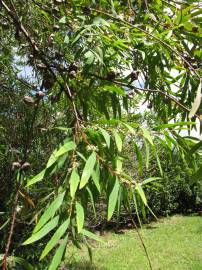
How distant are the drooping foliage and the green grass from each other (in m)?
4.72

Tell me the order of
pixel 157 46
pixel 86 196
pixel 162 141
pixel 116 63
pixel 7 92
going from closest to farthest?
pixel 86 196
pixel 162 141
pixel 157 46
pixel 116 63
pixel 7 92

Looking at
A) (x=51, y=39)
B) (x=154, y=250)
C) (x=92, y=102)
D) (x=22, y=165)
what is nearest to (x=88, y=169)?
(x=22, y=165)

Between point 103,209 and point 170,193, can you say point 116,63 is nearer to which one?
point 103,209

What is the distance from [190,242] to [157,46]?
8.23 m

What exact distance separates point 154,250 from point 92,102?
285 inches

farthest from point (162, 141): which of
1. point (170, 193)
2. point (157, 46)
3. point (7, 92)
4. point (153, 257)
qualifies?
point (170, 193)

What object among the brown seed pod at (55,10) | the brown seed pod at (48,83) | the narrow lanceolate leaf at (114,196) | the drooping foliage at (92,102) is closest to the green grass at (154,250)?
the drooping foliage at (92,102)

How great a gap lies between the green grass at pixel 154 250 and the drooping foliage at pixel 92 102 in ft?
15.5

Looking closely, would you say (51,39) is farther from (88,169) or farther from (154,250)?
(154,250)

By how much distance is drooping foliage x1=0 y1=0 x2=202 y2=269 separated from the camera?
1.19 meters

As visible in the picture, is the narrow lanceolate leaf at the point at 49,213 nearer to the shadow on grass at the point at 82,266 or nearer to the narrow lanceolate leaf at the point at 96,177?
the narrow lanceolate leaf at the point at 96,177

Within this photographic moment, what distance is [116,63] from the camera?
1.99 m

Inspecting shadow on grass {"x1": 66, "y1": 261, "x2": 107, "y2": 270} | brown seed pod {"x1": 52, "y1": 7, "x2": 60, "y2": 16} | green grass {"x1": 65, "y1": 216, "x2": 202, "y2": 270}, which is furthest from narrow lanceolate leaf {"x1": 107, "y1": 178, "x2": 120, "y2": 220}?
shadow on grass {"x1": 66, "y1": 261, "x2": 107, "y2": 270}

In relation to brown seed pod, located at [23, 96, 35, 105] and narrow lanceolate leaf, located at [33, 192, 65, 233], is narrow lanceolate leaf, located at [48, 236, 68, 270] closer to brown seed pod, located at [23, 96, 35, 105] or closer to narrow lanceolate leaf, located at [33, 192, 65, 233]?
narrow lanceolate leaf, located at [33, 192, 65, 233]
